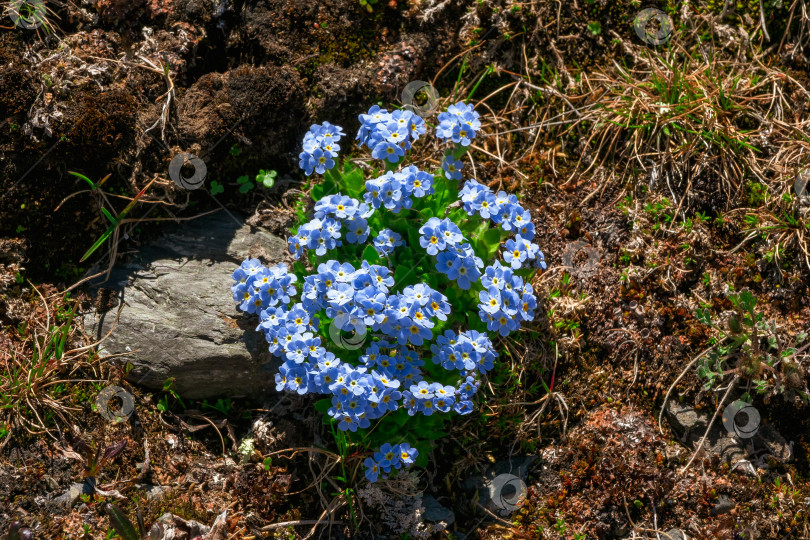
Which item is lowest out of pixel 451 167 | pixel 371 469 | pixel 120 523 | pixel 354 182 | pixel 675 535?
pixel 675 535

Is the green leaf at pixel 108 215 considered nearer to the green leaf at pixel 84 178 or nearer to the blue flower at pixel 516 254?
the green leaf at pixel 84 178

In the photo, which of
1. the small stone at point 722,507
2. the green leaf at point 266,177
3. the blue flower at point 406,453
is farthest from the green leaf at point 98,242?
the small stone at point 722,507

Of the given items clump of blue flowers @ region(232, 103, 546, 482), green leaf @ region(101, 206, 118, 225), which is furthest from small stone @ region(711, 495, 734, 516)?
green leaf @ region(101, 206, 118, 225)

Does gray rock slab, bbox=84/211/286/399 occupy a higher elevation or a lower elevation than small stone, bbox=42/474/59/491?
higher

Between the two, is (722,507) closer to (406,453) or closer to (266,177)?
(406,453)

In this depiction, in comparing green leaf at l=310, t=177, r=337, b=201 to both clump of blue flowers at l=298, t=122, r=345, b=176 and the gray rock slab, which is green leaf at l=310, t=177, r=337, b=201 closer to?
clump of blue flowers at l=298, t=122, r=345, b=176

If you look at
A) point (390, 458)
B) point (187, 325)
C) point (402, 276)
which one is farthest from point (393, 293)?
point (187, 325)

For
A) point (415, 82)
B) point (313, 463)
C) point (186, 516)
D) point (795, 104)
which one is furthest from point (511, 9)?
point (186, 516)
